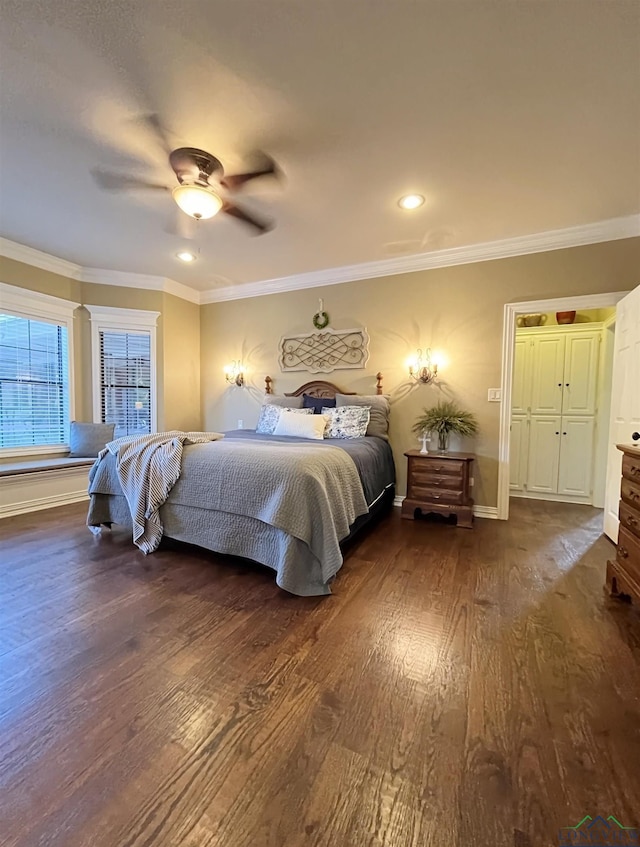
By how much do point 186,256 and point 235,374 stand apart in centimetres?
160

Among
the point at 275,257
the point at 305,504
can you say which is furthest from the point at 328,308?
the point at 305,504

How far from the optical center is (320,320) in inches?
171

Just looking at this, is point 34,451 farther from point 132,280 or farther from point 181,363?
point 132,280

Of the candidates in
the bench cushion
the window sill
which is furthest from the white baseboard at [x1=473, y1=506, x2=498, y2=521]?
the window sill

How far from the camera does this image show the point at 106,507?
2953mm

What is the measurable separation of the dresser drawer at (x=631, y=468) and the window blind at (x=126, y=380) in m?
4.91

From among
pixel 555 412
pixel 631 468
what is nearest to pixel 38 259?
pixel 631 468

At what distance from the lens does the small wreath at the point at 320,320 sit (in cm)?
432

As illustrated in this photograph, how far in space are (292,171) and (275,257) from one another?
60.9 inches

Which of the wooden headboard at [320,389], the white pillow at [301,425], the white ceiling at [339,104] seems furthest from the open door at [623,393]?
the white pillow at [301,425]

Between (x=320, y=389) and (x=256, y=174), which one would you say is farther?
(x=320, y=389)

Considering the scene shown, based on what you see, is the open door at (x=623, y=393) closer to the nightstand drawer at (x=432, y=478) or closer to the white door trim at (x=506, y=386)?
the white door trim at (x=506, y=386)

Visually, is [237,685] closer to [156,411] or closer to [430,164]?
[430,164]

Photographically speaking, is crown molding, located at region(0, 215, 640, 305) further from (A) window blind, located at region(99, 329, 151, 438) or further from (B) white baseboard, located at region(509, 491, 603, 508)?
(B) white baseboard, located at region(509, 491, 603, 508)
